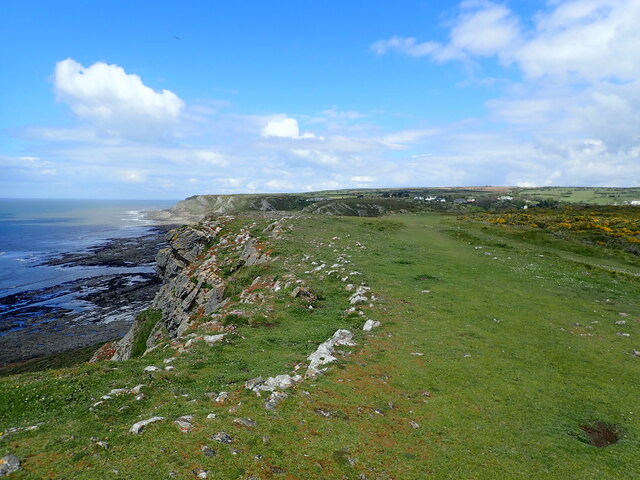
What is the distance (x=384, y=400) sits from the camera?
12.0 metres

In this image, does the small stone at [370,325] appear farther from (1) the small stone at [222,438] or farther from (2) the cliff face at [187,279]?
(2) the cliff face at [187,279]

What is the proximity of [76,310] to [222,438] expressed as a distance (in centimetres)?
7832

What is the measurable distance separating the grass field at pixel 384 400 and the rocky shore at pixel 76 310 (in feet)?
177

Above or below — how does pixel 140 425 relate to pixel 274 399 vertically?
above

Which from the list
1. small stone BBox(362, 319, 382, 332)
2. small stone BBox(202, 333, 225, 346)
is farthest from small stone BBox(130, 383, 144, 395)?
small stone BBox(362, 319, 382, 332)

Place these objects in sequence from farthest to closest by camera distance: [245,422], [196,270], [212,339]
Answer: [196,270] → [212,339] → [245,422]

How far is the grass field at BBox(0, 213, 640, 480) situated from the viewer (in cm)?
862

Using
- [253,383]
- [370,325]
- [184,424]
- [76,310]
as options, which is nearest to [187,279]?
[370,325]

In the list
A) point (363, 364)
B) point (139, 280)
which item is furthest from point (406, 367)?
point (139, 280)

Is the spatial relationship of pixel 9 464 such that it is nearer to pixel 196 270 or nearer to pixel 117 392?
pixel 117 392

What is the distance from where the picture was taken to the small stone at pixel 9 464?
24.9 feet

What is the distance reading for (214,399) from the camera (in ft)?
36.6

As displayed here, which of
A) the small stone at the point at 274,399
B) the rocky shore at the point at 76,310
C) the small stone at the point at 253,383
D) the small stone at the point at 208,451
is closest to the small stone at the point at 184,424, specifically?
the small stone at the point at 208,451

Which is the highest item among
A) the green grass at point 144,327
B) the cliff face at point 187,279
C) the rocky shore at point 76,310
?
the cliff face at point 187,279
